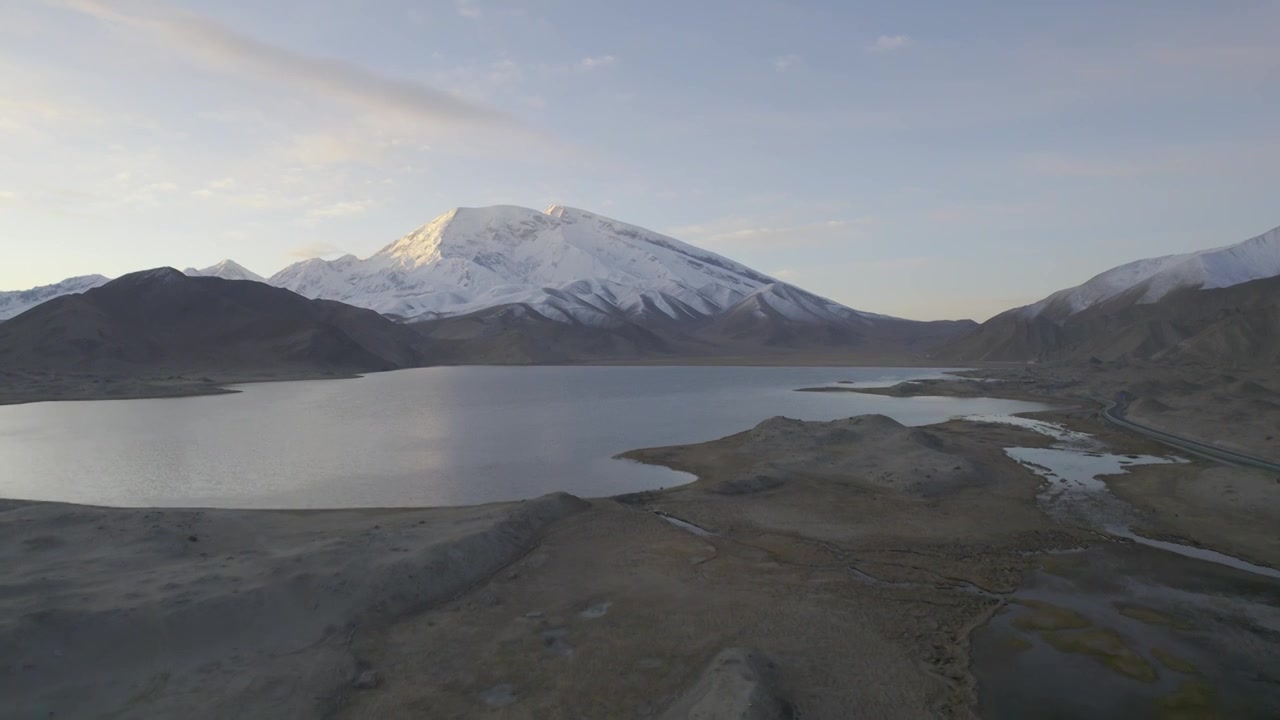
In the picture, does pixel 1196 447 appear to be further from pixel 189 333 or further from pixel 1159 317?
pixel 189 333

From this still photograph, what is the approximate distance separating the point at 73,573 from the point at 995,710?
19.2 metres

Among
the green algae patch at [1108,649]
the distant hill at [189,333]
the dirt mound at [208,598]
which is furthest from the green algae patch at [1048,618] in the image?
the distant hill at [189,333]

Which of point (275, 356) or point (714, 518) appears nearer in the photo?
point (714, 518)

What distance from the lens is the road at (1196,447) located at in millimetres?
33969

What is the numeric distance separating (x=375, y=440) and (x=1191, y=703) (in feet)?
138

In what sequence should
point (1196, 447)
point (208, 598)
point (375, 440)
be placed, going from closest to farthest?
point (208, 598)
point (1196, 447)
point (375, 440)

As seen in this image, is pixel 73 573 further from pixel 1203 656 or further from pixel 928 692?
pixel 1203 656

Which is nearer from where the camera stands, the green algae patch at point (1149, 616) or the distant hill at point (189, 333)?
the green algae patch at point (1149, 616)

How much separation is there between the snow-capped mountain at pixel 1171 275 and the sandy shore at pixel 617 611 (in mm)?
153876

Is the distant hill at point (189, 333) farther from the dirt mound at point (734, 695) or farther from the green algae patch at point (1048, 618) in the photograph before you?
the green algae patch at point (1048, 618)

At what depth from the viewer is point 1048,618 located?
627 inches

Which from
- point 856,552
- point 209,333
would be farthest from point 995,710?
point 209,333

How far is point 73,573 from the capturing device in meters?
16.2

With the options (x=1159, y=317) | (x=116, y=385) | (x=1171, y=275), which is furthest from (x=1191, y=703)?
(x=1171, y=275)
